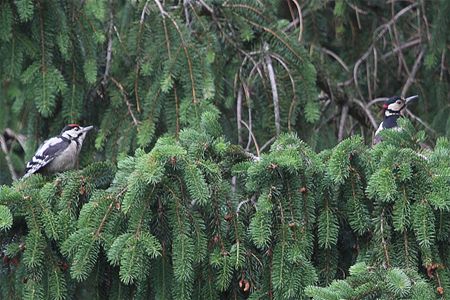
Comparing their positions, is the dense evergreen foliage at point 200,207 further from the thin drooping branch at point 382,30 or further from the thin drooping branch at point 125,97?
the thin drooping branch at point 382,30

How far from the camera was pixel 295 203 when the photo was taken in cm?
403

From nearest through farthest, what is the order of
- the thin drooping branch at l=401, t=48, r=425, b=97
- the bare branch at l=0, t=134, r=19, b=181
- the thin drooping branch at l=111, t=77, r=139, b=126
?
the thin drooping branch at l=111, t=77, r=139, b=126 < the bare branch at l=0, t=134, r=19, b=181 < the thin drooping branch at l=401, t=48, r=425, b=97

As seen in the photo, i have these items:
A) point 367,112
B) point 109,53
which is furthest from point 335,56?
point 109,53

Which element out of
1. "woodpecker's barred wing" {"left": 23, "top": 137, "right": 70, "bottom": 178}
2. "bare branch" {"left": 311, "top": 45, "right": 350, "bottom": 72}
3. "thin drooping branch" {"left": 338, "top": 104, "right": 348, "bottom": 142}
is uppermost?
"woodpecker's barred wing" {"left": 23, "top": 137, "right": 70, "bottom": 178}

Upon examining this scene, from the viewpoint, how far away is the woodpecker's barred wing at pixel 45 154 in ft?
19.8

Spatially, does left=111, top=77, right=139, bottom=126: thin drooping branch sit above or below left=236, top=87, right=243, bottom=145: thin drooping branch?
above

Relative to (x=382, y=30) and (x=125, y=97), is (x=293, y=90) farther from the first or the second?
(x=382, y=30)

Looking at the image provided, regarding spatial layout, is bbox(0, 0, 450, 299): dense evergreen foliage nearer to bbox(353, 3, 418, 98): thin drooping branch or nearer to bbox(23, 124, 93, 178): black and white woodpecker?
bbox(23, 124, 93, 178): black and white woodpecker

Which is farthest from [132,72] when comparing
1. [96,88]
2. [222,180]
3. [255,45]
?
[222,180]

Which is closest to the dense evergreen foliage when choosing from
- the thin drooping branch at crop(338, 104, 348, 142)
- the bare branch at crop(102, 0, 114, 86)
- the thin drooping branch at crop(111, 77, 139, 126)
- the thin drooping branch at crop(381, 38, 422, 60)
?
the thin drooping branch at crop(111, 77, 139, 126)

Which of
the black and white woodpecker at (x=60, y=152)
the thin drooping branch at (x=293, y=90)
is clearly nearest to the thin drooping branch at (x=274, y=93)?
the thin drooping branch at (x=293, y=90)

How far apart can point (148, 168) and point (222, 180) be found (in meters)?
0.39

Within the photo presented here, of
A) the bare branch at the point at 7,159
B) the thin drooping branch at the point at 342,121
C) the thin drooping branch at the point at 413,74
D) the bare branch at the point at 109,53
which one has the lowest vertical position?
the thin drooping branch at the point at 413,74

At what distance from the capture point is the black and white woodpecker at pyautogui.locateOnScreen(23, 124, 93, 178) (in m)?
5.95
